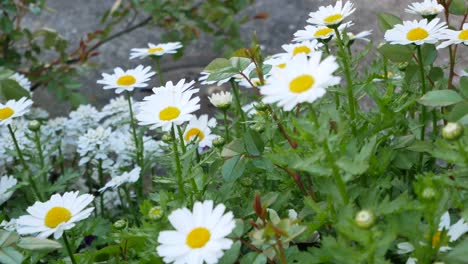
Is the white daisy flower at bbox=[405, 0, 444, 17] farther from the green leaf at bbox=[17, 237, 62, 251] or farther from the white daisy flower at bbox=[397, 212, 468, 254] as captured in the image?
the green leaf at bbox=[17, 237, 62, 251]

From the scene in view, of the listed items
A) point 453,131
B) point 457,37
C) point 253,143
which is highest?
point 457,37

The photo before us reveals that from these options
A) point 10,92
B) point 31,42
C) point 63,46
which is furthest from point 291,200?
point 31,42

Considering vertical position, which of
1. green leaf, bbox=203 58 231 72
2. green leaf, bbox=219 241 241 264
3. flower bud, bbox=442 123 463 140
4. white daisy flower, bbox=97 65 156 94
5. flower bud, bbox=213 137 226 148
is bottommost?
A: green leaf, bbox=219 241 241 264

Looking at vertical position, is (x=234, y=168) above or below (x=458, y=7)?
below

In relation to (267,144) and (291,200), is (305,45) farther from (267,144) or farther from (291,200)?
(291,200)

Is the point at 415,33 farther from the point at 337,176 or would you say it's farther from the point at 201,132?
the point at 201,132

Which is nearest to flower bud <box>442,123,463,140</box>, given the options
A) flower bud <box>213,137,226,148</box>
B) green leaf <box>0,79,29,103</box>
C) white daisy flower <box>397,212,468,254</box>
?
white daisy flower <box>397,212,468,254</box>

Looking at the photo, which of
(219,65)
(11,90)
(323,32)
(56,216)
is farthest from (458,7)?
(11,90)
